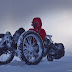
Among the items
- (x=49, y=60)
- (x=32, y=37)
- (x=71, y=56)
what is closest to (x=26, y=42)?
(x=32, y=37)

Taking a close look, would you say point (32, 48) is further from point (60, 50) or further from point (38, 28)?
point (60, 50)

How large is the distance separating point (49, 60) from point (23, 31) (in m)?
1.47

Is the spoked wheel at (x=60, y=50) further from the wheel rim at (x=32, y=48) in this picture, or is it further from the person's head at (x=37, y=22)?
the wheel rim at (x=32, y=48)

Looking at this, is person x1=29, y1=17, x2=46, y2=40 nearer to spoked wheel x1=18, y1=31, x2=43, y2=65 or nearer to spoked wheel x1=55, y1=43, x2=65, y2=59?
spoked wheel x1=18, y1=31, x2=43, y2=65

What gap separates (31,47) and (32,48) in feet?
0.14

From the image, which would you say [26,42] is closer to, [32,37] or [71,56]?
[32,37]

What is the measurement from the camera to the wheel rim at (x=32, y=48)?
4801 millimetres

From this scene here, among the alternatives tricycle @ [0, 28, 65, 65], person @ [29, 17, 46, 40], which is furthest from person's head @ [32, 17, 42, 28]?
tricycle @ [0, 28, 65, 65]

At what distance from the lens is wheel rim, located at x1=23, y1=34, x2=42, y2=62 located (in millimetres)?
4801

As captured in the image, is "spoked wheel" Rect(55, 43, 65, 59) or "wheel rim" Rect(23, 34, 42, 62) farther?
"spoked wheel" Rect(55, 43, 65, 59)

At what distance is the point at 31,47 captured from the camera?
486 cm

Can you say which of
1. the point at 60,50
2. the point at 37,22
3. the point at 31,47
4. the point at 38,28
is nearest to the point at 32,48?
the point at 31,47

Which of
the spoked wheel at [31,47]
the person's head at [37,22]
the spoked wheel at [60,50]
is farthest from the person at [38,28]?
the spoked wheel at [60,50]

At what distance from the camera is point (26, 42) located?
4.91 m
